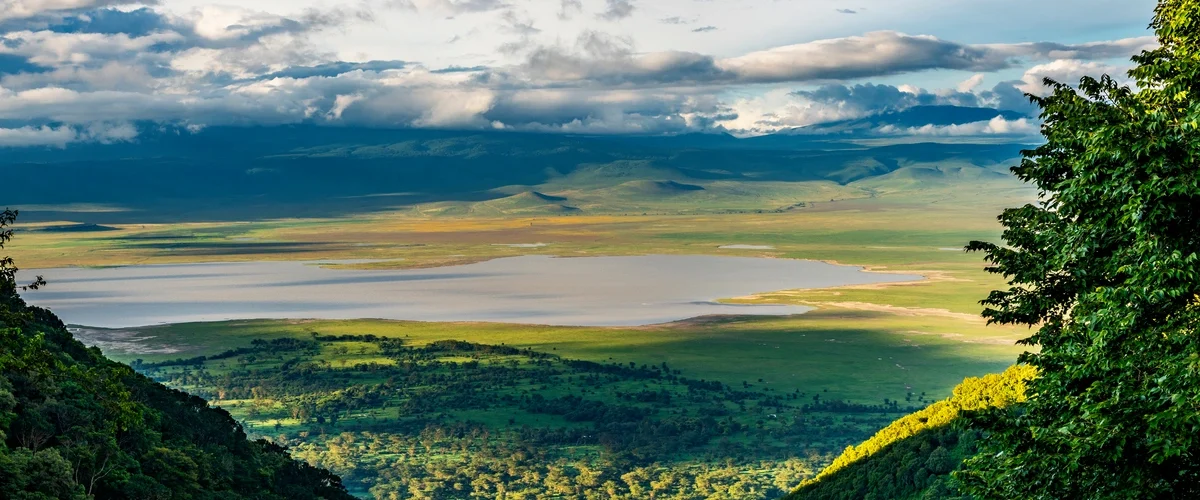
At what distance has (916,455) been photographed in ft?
153

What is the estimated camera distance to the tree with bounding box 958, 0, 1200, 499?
1434cm

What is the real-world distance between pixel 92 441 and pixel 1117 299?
104 feet

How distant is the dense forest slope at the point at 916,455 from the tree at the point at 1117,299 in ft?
74.1

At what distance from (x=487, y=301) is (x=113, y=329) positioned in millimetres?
54139

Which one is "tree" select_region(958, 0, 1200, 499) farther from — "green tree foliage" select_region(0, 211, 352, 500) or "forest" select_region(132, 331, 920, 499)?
"forest" select_region(132, 331, 920, 499)

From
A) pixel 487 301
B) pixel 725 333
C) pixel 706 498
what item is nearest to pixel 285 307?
pixel 487 301

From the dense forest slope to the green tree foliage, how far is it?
2392 centimetres

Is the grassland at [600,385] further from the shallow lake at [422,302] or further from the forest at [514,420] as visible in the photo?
the shallow lake at [422,302]

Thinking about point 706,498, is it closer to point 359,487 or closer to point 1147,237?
point 359,487

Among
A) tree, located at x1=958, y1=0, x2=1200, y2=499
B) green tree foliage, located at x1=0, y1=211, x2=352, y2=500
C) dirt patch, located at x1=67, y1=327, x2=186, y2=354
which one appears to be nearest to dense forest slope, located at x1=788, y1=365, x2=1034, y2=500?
tree, located at x1=958, y1=0, x2=1200, y2=499

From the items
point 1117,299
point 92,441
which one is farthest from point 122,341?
point 1117,299

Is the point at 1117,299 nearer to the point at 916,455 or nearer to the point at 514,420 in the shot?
the point at 916,455

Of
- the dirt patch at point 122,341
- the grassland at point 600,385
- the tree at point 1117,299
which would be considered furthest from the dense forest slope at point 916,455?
the dirt patch at point 122,341

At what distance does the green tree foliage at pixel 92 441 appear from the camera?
31078 mm
